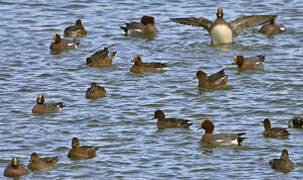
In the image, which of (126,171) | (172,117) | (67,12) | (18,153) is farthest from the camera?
(67,12)

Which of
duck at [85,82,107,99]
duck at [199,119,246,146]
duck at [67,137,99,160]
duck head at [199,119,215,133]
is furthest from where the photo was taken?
duck at [85,82,107,99]

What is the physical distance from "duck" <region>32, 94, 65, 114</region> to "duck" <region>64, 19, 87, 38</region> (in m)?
6.97

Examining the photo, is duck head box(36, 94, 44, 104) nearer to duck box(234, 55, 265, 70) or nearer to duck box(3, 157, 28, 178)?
duck box(3, 157, 28, 178)

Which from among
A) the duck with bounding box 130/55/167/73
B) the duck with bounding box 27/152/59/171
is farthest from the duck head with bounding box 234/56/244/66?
the duck with bounding box 27/152/59/171

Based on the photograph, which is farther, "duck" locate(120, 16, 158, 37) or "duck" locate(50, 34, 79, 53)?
"duck" locate(120, 16, 158, 37)

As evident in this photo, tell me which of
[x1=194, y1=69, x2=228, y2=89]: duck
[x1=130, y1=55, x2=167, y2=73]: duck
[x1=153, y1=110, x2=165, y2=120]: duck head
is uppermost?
[x1=130, y1=55, x2=167, y2=73]: duck

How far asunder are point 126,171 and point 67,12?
1487 cm

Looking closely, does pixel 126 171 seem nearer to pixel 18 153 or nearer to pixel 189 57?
pixel 18 153

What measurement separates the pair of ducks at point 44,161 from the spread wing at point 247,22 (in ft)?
32.9

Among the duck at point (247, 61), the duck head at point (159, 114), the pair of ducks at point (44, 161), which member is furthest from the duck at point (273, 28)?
the pair of ducks at point (44, 161)

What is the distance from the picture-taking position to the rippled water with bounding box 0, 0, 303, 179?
1617 cm

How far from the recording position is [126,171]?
51.3ft

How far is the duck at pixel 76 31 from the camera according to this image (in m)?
26.0

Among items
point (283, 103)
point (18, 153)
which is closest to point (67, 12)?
point (283, 103)
